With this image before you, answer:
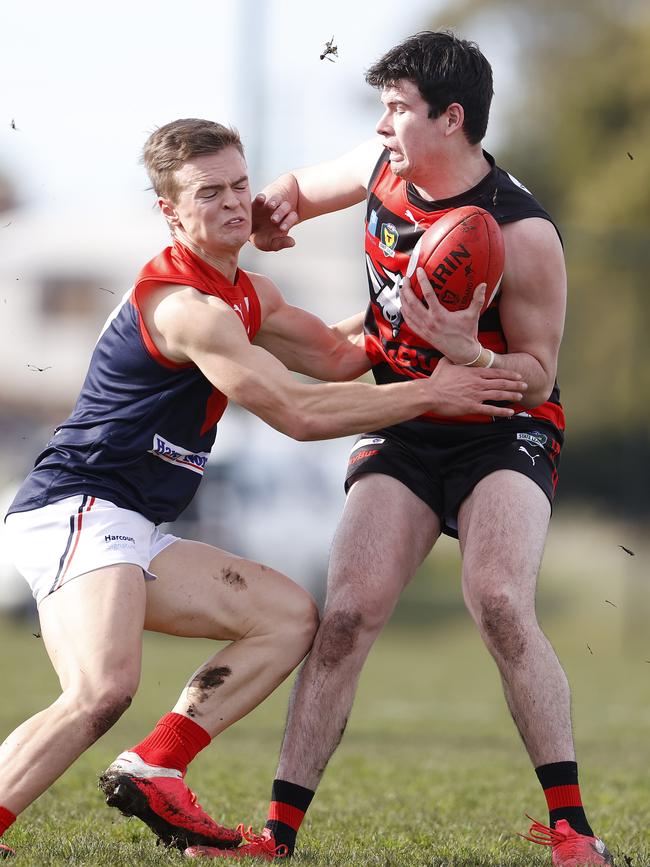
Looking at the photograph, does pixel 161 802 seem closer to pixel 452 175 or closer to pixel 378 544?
pixel 378 544

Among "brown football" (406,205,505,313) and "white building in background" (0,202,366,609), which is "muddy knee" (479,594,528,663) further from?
"white building in background" (0,202,366,609)

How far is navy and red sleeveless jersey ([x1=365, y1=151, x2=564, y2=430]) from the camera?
4203 mm

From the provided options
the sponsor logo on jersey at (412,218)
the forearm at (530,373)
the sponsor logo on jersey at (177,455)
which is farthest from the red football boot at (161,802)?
the sponsor logo on jersey at (412,218)

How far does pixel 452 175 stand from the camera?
420 cm

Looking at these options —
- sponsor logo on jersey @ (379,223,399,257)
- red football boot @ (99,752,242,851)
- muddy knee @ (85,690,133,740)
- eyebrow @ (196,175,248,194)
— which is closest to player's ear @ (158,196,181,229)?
eyebrow @ (196,175,248,194)

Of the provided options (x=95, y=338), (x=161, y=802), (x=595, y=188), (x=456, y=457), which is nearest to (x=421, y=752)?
(x=456, y=457)

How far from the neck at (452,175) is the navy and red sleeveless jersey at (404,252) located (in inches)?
0.9

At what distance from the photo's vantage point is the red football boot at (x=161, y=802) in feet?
12.1

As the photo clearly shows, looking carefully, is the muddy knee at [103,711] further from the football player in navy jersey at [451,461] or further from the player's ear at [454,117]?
the player's ear at [454,117]

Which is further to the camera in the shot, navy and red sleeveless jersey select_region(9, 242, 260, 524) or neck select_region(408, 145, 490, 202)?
neck select_region(408, 145, 490, 202)

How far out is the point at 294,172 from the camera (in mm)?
4805

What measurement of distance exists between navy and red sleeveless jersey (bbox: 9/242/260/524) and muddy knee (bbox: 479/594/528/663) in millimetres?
1008

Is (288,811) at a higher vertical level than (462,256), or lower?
lower

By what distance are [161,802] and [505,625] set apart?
1.14 metres
